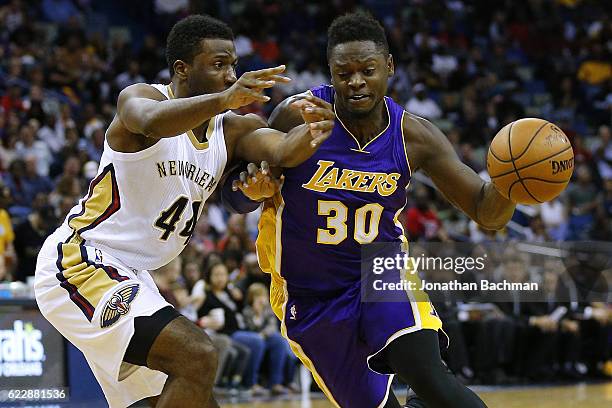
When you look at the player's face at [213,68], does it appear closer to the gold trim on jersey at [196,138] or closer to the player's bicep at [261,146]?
the gold trim on jersey at [196,138]

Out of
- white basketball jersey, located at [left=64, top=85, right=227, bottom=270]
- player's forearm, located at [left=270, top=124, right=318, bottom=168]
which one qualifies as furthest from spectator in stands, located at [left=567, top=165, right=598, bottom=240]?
white basketball jersey, located at [left=64, top=85, right=227, bottom=270]

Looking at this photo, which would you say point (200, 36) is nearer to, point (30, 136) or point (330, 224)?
point (330, 224)

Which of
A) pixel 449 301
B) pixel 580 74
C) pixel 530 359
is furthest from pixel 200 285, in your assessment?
pixel 580 74

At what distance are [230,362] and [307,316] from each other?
5453mm

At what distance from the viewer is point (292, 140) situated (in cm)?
468

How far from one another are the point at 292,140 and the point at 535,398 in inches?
251

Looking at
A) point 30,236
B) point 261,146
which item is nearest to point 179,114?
point 261,146

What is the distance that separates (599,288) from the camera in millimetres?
12133

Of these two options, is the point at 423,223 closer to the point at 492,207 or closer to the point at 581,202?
the point at 581,202

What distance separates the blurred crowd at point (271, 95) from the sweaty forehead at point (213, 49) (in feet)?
17.6

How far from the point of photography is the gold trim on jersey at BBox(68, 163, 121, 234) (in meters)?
4.76

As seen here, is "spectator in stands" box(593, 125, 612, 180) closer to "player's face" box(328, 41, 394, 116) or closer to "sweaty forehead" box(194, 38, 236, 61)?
"player's face" box(328, 41, 394, 116)

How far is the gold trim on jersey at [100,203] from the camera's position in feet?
15.6

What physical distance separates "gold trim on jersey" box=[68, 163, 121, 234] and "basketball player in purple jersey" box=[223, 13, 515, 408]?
616 millimetres
